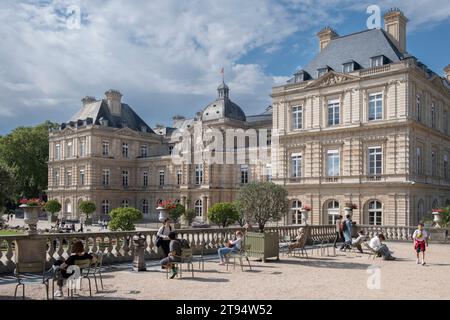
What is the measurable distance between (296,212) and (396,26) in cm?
1484

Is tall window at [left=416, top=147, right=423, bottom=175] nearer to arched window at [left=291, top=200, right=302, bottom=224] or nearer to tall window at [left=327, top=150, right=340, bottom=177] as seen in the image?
tall window at [left=327, top=150, right=340, bottom=177]

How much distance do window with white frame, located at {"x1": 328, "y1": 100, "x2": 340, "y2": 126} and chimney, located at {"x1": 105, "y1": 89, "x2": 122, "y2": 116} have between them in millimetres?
32815

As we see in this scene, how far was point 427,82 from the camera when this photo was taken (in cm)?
3108

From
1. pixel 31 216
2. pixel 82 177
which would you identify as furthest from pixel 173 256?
pixel 82 177

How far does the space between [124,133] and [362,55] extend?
3255 centimetres

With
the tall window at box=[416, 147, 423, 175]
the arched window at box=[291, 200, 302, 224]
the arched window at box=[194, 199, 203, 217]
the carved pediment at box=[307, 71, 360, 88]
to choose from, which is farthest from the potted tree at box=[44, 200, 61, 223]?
the tall window at box=[416, 147, 423, 175]

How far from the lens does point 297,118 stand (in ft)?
110

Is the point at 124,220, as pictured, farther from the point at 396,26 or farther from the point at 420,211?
the point at 396,26

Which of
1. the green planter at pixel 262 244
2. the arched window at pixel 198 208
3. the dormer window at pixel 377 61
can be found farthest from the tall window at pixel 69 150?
the green planter at pixel 262 244

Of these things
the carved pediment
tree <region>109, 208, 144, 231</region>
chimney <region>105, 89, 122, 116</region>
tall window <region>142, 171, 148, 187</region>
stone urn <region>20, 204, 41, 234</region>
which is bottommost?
tree <region>109, 208, 144, 231</region>

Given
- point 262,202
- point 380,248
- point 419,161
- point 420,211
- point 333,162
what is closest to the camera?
point 380,248

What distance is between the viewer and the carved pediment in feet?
101

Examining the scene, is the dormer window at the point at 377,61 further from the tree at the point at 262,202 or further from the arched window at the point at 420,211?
the tree at the point at 262,202
